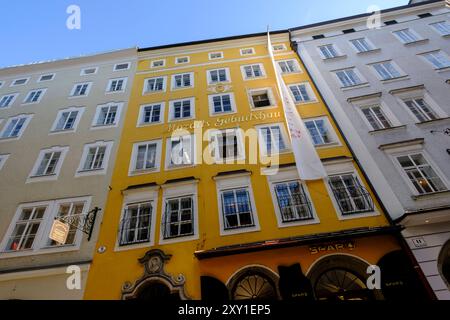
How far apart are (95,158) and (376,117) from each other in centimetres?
1499

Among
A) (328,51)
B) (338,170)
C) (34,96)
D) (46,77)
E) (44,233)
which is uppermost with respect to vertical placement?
(46,77)

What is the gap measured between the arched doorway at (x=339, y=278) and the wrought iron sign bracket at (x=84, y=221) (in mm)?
8947

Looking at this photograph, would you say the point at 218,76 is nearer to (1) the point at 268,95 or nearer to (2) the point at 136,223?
(1) the point at 268,95

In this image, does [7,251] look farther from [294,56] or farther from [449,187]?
[294,56]

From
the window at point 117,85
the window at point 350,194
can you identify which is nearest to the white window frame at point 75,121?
the window at point 117,85

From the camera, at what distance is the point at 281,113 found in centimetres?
1472

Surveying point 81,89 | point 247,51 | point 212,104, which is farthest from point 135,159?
point 247,51

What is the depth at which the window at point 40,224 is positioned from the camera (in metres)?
10.7

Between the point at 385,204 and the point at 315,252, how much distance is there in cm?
366

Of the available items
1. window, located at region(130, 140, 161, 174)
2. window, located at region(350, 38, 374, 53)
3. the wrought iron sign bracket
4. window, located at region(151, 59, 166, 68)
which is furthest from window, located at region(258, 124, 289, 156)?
window, located at region(151, 59, 166, 68)

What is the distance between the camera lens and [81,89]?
18484mm

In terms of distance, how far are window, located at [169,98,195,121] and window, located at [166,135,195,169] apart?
1.79m

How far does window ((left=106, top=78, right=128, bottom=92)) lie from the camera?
1798 cm
